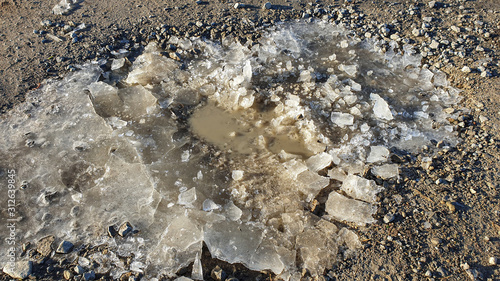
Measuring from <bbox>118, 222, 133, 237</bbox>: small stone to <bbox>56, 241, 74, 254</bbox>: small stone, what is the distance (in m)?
0.35

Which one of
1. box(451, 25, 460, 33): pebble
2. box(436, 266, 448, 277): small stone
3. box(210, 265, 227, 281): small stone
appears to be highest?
box(451, 25, 460, 33): pebble

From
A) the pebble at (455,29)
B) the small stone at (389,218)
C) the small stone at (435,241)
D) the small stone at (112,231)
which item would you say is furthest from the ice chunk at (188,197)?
the pebble at (455,29)

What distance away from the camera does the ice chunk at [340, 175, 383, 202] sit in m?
2.84

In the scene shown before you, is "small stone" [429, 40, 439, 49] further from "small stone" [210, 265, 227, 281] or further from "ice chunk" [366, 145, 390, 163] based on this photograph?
"small stone" [210, 265, 227, 281]

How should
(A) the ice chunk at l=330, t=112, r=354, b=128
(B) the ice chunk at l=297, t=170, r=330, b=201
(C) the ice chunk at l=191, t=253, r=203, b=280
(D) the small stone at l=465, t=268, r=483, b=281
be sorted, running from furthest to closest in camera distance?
1. (A) the ice chunk at l=330, t=112, r=354, b=128
2. (B) the ice chunk at l=297, t=170, r=330, b=201
3. (C) the ice chunk at l=191, t=253, r=203, b=280
4. (D) the small stone at l=465, t=268, r=483, b=281

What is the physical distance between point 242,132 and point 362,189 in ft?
4.07

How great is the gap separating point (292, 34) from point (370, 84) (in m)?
1.20

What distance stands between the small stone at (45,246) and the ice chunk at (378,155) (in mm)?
2637

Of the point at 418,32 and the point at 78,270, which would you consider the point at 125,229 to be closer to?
the point at 78,270

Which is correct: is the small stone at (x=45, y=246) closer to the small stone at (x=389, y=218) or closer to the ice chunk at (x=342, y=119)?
the small stone at (x=389, y=218)

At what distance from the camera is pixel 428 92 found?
377 centimetres

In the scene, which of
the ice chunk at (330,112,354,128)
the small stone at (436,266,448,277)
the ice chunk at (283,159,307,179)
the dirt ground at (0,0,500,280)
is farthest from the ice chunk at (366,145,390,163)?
the small stone at (436,266,448,277)

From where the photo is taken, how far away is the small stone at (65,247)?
8.32 feet

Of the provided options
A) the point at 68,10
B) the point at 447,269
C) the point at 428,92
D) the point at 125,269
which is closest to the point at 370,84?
the point at 428,92
